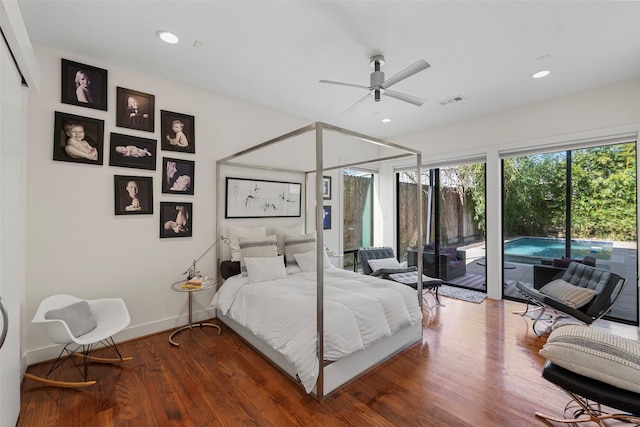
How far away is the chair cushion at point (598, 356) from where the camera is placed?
1525mm

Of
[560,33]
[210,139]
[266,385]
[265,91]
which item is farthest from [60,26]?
[560,33]

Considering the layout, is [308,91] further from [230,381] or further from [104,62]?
[230,381]

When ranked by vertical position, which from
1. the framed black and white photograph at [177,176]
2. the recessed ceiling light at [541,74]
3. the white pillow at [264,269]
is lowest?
the white pillow at [264,269]

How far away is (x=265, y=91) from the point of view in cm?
358

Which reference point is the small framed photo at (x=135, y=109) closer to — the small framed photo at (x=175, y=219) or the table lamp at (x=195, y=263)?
the small framed photo at (x=175, y=219)

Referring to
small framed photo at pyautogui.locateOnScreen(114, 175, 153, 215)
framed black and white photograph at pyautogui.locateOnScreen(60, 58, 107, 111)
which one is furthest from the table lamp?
framed black and white photograph at pyautogui.locateOnScreen(60, 58, 107, 111)

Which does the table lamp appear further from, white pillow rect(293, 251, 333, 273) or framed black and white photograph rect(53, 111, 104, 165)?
framed black and white photograph rect(53, 111, 104, 165)

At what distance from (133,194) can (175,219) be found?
499 millimetres

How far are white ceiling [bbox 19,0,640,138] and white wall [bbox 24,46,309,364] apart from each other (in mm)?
279

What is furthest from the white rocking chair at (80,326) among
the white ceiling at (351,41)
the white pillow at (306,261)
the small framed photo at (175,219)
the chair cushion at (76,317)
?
the white ceiling at (351,41)

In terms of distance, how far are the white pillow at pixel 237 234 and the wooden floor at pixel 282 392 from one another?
41.0 inches

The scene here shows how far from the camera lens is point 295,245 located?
12.4ft

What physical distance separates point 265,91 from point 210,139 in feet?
3.07

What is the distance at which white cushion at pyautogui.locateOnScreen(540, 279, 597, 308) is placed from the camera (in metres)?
2.93
